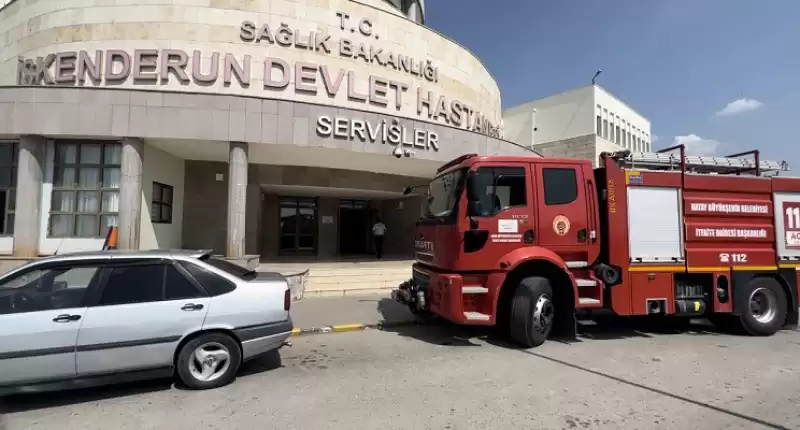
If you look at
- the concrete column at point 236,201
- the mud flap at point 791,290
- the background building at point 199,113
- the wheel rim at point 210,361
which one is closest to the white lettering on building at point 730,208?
the mud flap at point 791,290

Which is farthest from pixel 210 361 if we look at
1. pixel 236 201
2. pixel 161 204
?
pixel 161 204

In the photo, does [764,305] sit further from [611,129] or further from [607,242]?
[611,129]

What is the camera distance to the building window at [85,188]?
1120cm

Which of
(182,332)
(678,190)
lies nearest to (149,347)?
(182,332)

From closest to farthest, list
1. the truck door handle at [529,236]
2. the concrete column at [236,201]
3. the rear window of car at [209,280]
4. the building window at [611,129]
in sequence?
→ the rear window of car at [209,280] < the truck door handle at [529,236] < the concrete column at [236,201] < the building window at [611,129]

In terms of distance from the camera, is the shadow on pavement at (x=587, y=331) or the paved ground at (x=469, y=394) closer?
the paved ground at (x=469, y=394)

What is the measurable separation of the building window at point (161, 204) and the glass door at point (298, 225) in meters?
5.27

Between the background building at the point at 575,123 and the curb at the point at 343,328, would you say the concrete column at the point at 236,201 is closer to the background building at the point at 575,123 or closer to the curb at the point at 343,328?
the curb at the point at 343,328

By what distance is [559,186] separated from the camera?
6.38m

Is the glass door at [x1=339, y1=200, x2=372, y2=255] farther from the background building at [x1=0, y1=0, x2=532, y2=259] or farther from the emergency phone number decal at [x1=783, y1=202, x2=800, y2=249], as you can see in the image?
the emergency phone number decal at [x1=783, y1=202, x2=800, y2=249]

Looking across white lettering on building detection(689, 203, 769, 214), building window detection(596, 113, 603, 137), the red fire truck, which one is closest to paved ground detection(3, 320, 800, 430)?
the red fire truck

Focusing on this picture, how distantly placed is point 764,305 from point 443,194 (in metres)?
6.24

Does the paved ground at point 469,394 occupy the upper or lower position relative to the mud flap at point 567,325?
lower

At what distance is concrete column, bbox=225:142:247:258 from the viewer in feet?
36.4
